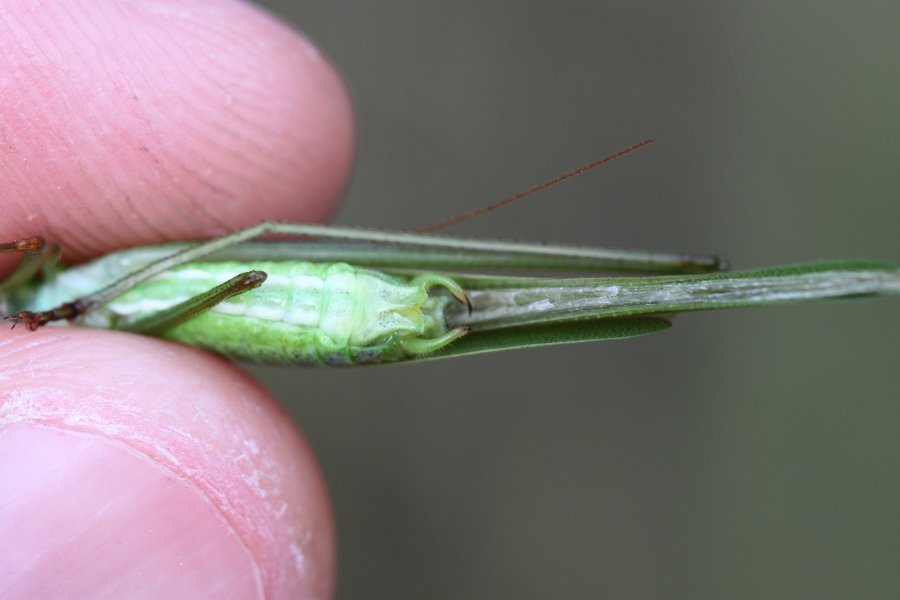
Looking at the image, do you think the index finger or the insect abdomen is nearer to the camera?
the insect abdomen

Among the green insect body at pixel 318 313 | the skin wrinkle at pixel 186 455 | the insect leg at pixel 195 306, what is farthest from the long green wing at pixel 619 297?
the skin wrinkle at pixel 186 455

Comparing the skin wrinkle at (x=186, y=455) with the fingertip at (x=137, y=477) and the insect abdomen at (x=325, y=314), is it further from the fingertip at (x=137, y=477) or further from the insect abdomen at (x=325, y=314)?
the insect abdomen at (x=325, y=314)

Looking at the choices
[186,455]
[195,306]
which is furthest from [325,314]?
[186,455]

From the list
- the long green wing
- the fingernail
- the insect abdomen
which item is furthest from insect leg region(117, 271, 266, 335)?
the long green wing

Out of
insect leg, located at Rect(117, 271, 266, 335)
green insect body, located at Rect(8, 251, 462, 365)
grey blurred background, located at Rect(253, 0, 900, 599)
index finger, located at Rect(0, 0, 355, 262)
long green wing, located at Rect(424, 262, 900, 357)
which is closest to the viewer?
long green wing, located at Rect(424, 262, 900, 357)

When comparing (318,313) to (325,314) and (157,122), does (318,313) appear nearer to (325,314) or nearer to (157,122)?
(325,314)

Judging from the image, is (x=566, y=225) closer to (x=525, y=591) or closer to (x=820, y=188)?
(x=820, y=188)

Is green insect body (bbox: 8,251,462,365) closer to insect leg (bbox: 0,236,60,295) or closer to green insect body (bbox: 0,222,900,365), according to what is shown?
green insect body (bbox: 0,222,900,365)
